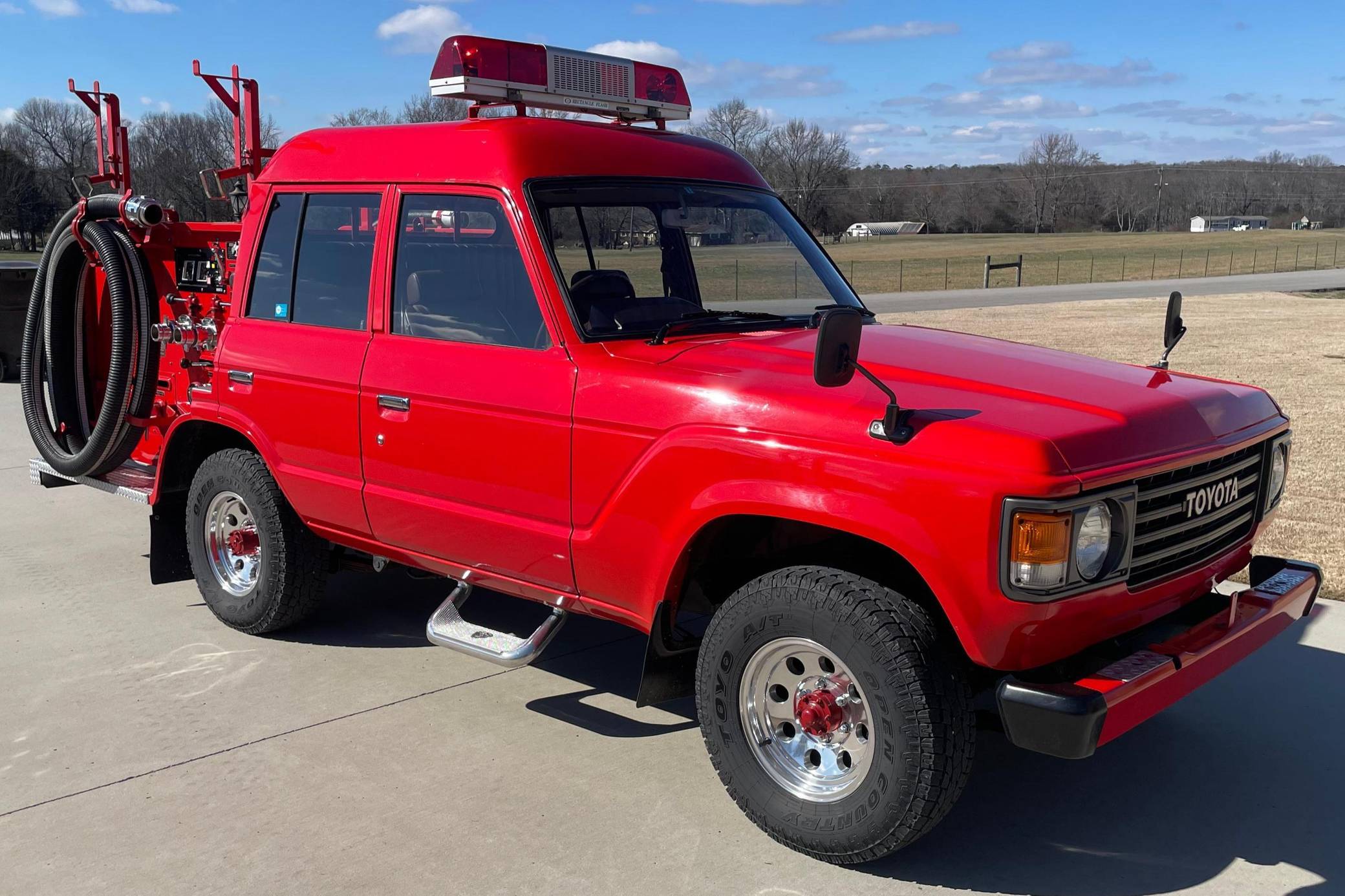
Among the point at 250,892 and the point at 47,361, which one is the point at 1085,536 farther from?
the point at 47,361

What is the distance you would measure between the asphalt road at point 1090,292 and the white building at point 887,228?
226 ft

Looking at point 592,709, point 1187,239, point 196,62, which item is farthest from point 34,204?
point 1187,239

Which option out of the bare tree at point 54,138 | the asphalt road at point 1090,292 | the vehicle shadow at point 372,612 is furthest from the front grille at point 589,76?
the bare tree at point 54,138

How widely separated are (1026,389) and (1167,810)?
1504 millimetres

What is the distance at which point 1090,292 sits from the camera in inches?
1503

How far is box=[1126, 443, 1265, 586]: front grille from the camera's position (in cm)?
331

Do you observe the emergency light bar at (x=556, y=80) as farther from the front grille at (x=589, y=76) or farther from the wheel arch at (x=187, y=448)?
the wheel arch at (x=187, y=448)

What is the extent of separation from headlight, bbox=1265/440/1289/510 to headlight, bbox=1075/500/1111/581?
1.23 metres

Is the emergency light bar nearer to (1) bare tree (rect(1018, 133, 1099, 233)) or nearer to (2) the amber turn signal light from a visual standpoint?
(2) the amber turn signal light

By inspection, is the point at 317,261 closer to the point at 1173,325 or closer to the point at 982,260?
the point at 1173,325

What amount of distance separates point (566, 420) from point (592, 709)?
54.7 inches

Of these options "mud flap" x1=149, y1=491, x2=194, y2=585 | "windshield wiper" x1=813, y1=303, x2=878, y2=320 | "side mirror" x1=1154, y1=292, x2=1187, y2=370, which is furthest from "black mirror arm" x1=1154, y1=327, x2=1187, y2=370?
"mud flap" x1=149, y1=491, x2=194, y2=585

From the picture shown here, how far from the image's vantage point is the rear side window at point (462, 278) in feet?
13.7

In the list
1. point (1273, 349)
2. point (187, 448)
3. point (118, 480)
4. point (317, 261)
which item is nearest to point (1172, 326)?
point (317, 261)
